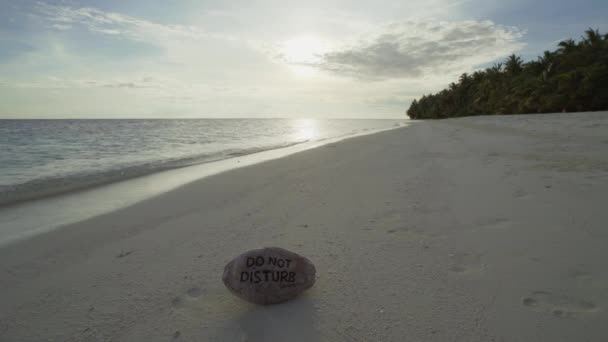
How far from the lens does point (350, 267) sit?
238 centimetres

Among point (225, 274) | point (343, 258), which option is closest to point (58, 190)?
point (225, 274)

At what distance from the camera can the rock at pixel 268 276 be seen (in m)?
1.97

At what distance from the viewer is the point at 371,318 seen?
1.78 metres

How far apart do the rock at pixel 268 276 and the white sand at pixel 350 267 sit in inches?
3.2

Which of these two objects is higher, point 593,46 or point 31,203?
point 593,46

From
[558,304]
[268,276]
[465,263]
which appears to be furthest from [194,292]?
[558,304]

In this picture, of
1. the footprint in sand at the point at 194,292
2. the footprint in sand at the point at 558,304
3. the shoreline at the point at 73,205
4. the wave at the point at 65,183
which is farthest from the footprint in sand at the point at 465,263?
the wave at the point at 65,183

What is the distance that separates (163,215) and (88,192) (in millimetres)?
3522

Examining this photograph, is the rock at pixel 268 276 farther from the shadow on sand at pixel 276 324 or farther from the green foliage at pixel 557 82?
the green foliage at pixel 557 82

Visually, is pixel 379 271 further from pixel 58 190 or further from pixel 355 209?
pixel 58 190

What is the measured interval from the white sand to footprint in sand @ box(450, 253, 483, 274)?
14 millimetres

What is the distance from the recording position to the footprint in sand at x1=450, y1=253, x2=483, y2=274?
86.5 inches

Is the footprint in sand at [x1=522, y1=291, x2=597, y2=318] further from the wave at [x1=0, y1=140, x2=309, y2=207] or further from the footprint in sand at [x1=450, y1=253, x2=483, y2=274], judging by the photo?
the wave at [x1=0, y1=140, x2=309, y2=207]

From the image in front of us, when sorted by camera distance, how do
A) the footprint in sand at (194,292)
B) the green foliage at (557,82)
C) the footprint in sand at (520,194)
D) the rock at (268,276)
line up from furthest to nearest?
the green foliage at (557,82), the footprint in sand at (520,194), the footprint in sand at (194,292), the rock at (268,276)
